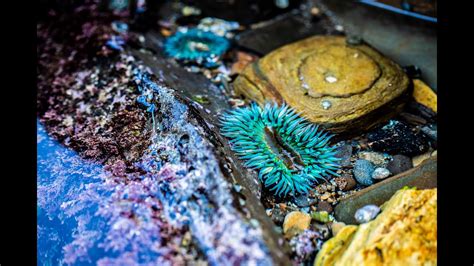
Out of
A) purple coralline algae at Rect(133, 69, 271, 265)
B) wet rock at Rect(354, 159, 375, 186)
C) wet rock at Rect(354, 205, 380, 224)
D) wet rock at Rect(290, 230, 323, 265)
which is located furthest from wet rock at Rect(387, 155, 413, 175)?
purple coralline algae at Rect(133, 69, 271, 265)

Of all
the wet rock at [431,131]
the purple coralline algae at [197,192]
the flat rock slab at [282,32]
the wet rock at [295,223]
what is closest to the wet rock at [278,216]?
the wet rock at [295,223]

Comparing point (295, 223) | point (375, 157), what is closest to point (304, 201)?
point (295, 223)

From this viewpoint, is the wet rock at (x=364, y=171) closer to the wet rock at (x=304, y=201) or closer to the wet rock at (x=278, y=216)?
the wet rock at (x=304, y=201)

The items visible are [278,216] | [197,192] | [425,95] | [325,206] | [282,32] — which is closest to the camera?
[197,192]

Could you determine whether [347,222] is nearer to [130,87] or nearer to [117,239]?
[117,239]

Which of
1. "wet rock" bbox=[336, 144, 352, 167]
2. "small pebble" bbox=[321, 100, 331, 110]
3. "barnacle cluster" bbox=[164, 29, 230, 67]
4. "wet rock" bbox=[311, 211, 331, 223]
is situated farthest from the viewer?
"barnacle cluster" bbox=[164, 29, 230, 67]

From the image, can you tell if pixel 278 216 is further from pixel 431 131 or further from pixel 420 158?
pixel 431 131

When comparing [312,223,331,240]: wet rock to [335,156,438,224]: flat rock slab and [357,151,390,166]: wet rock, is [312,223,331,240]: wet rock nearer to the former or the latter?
[335,156,438,224]: flat rock slab
